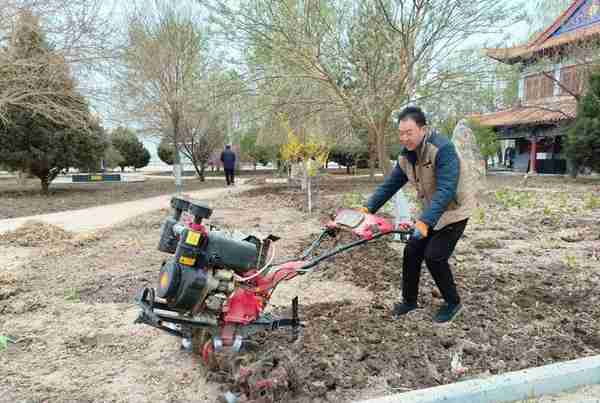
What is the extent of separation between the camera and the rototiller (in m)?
2.36

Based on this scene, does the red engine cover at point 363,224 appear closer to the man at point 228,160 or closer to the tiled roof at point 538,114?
the man at point 228,160

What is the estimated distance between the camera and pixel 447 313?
3.25 metres

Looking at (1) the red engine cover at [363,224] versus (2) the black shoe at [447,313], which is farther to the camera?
(2) the black shoe at [447,313]

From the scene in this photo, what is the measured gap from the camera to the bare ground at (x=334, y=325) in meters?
2.56

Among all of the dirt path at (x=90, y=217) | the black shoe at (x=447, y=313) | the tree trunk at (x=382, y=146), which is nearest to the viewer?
the black shoe at (x=447, y=313)

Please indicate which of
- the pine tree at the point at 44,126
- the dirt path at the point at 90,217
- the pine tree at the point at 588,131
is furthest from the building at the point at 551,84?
the pine tree at the point at 44,126

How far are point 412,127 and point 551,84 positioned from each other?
22.6 meters

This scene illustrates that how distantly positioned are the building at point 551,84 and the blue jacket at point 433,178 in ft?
39.9

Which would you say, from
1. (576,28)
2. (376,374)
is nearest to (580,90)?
(576,28)


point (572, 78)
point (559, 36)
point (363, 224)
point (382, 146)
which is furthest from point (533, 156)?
point (363, 224)

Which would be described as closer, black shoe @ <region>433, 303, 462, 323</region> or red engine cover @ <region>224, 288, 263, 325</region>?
red engine cover @ <region>224, 288, 263, 325</region>

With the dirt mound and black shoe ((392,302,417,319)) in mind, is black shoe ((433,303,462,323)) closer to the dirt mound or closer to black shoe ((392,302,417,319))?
black shoe ((392,302,417,319))

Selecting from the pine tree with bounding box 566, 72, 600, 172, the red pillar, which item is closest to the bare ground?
the pine tree with bounding box 566, 72, 600, 172

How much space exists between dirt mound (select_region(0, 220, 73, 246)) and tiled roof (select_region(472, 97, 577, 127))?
59.6 ft
